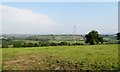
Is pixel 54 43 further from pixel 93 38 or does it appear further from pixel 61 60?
pixel 61 60

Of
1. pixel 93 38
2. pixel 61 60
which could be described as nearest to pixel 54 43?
pixel 93 38

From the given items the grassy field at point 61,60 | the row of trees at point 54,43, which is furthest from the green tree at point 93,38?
the grassy field at point 61,60

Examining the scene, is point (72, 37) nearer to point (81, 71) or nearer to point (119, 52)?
point (119, 52)

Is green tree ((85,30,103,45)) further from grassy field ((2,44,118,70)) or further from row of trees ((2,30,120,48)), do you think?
grassy field ((2,44,118,70))

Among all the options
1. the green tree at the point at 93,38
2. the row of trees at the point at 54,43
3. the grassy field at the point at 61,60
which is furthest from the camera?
the green tree at the point at 93,38

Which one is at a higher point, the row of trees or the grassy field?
the row of trees

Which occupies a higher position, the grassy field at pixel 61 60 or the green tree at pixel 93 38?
the green tree at pixel 93 38

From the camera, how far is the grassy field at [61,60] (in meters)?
16.5

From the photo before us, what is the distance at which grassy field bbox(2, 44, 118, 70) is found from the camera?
1650 cm

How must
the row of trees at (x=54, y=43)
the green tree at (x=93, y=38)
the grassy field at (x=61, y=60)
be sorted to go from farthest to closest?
1. the green tree at (x=93, y=38)
2. the row of trees at (x=54, y=43)
3. the grassy field at (x=61, y=60)

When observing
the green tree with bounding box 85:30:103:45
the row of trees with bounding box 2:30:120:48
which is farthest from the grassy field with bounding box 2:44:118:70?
the green tree with bounding box 85:30:103:45

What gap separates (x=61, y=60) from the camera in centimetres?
1773

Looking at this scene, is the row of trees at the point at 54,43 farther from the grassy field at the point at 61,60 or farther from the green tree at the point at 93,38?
the grassy field at the point at 61,60

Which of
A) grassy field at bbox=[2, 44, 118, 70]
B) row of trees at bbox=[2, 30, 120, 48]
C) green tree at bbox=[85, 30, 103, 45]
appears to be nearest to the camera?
grassy field at bbox=[2, 44, 118, 70]
